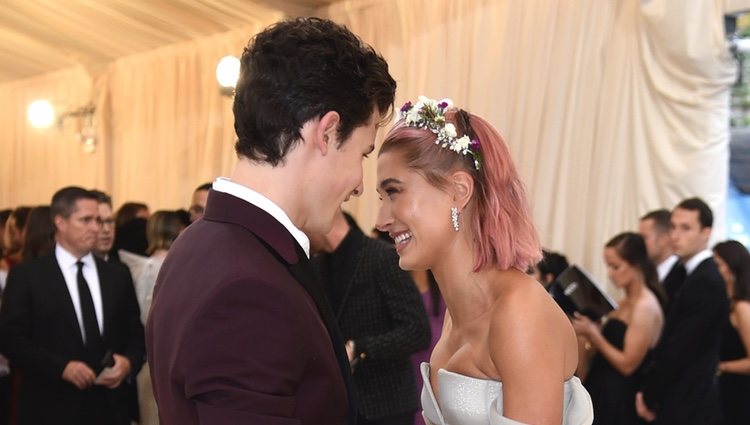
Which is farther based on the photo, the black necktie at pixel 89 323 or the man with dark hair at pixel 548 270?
the man with dark hair at pixel 548 270

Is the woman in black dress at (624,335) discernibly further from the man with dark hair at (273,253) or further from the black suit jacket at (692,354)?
the man with dark hair at (273,253)

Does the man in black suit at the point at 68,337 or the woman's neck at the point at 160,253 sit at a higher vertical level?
the woman's neck at the point at 160,253

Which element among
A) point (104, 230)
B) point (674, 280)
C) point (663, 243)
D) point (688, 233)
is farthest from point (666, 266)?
point (104, 230)

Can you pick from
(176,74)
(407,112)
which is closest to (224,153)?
(176,74)

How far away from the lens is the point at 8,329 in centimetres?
379

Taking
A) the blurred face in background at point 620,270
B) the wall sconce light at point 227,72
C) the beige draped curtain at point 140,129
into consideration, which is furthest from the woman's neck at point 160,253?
the beige draped curtain at point 140,129

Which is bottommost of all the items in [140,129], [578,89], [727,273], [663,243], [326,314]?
[727,273]

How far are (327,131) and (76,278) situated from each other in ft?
9.62

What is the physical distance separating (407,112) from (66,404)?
2.47 meters

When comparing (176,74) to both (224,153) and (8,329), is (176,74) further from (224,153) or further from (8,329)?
(8,329)

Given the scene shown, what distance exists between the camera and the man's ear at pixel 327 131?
135 centimetres

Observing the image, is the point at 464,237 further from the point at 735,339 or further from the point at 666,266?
the point at 666,266

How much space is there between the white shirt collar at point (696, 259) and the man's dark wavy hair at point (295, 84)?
3.40 metres

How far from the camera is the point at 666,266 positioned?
203 inches
